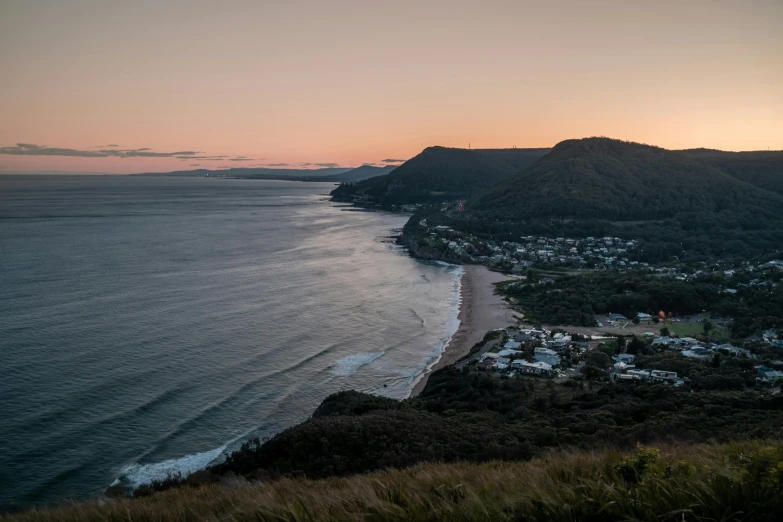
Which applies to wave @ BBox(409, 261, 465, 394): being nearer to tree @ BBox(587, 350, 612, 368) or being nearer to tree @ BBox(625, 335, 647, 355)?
tree @ BBox(587, 350, 612, 368)

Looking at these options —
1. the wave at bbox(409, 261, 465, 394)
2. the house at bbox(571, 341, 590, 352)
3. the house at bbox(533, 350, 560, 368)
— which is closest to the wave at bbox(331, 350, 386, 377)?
the wave at bbox(409, 261, 465, 394)

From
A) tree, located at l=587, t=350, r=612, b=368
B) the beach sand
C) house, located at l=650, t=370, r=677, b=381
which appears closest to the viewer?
house, located at l=650, t=370, r=677, b=381

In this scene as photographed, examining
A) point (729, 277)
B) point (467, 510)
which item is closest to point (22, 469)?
point (467, 510)

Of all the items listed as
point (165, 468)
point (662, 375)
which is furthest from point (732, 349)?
point (165, 468)

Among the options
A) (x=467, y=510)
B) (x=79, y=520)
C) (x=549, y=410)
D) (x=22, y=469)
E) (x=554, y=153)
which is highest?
(x=554, y=153)

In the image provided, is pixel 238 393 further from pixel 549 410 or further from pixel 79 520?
pixel 79 520

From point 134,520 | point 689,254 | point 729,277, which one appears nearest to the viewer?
point 134,520
